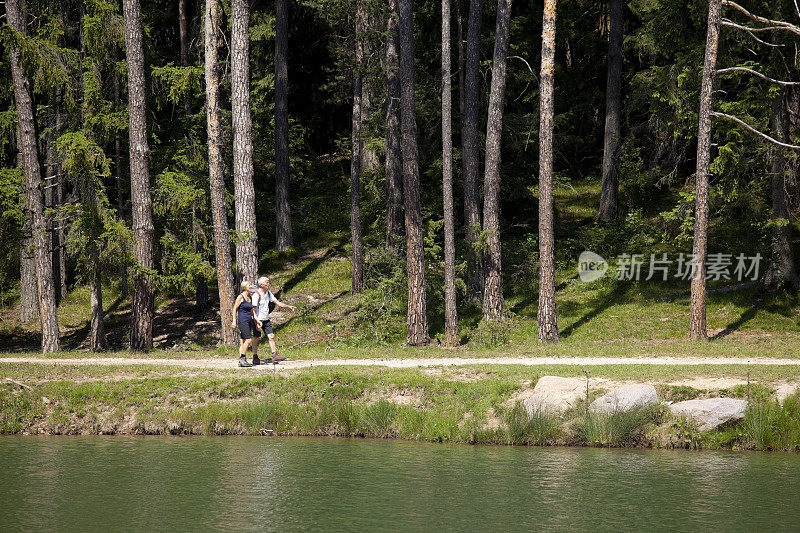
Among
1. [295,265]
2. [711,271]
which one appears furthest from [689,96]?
[295,265]

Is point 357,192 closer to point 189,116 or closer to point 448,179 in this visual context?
point 189,116

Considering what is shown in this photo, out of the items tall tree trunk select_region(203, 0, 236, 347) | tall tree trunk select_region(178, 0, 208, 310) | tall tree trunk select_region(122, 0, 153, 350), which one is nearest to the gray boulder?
tall tree trunk select_region(203, 0, 236, 347)

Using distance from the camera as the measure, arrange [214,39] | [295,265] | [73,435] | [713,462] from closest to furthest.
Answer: [713,462]
[73,435]
[214,39]
[295,265]

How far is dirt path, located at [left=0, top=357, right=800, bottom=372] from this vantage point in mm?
14500

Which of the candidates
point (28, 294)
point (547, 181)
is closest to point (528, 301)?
point (547, 181)

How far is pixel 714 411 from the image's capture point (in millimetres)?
11711

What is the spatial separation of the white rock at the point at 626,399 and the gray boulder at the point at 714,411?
540 mm

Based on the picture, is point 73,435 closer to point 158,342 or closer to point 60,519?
point 60,519

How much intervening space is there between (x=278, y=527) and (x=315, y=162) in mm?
32961

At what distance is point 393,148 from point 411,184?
196 inches

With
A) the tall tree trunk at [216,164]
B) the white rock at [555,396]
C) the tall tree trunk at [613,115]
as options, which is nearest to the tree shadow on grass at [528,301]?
the tall tree trunk at [613,115]

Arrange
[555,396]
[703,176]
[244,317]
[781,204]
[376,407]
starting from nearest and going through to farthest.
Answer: [555,396] < [376,407] < [244,317] < [703,176] < [781,204]

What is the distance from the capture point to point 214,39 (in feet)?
61.1

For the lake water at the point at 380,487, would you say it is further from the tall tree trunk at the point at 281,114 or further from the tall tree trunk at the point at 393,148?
the tall tree trunk at the point at 281,114
